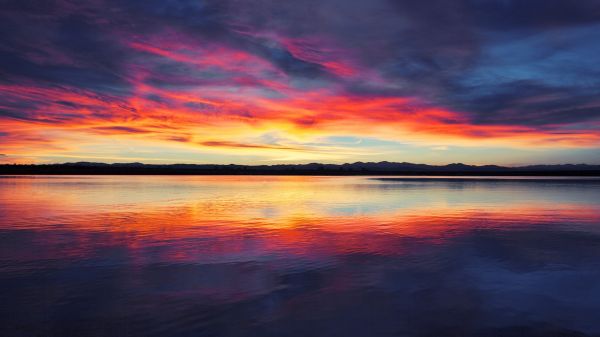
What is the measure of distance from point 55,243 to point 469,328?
41.2 feet

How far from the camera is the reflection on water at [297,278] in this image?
Result: 6859mm

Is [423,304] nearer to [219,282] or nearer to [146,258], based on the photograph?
[219,282]

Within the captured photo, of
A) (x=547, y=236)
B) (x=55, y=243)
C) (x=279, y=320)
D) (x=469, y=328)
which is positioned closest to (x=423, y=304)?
(x=469, y=328)

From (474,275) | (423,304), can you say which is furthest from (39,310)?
(474,275)

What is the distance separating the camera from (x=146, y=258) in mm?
11469

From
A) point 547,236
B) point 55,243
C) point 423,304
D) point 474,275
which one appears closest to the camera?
point 423,304

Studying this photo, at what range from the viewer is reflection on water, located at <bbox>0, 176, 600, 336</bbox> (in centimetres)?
686

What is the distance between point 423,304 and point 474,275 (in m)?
2.78

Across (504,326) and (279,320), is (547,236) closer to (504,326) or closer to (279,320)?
(504,326)

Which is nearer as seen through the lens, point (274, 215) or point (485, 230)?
point (485, 230)

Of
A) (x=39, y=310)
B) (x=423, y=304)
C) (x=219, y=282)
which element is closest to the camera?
(x=39, y=310)

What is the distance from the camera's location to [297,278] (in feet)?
31.2

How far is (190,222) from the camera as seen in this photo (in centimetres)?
1861

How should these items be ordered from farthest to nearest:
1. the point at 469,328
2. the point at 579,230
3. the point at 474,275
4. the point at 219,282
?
the point at 579,230, the point at 474,275, the point at 219,282, the point at 469,328
